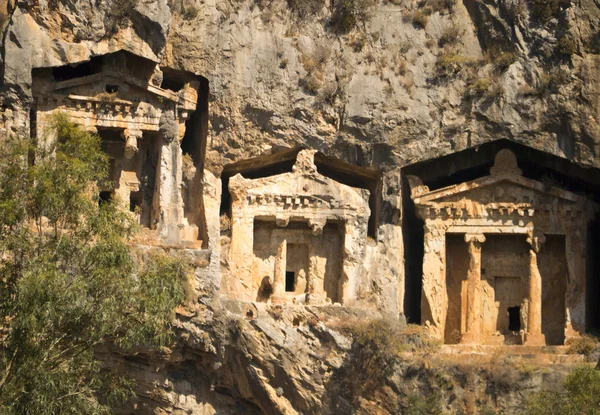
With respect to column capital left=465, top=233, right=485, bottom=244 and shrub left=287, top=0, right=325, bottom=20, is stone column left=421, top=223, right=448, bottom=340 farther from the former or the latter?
shrub left=287, top=0, right=325, bottom=20

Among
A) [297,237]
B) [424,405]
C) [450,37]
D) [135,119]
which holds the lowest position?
[424,405]

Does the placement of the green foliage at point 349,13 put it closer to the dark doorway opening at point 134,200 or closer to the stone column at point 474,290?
the stone column at point 474,290

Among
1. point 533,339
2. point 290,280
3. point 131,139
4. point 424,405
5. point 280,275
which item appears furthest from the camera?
point 290,280

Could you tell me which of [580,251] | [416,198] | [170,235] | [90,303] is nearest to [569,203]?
[580,251]

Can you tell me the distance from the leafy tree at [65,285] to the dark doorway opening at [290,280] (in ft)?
22.5

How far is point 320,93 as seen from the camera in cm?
3859

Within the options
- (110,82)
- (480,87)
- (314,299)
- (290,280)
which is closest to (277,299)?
(314,299)

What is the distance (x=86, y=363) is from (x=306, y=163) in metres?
9.70

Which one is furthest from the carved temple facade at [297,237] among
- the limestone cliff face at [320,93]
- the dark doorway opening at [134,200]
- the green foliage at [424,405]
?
the green foliage at [424,405]

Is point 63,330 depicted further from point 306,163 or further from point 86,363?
point 306,163

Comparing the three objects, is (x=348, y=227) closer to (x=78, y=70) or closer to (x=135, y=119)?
(x=135, y=119)

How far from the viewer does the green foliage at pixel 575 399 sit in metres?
30.6

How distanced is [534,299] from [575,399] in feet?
26.3

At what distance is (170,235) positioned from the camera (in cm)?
3772
